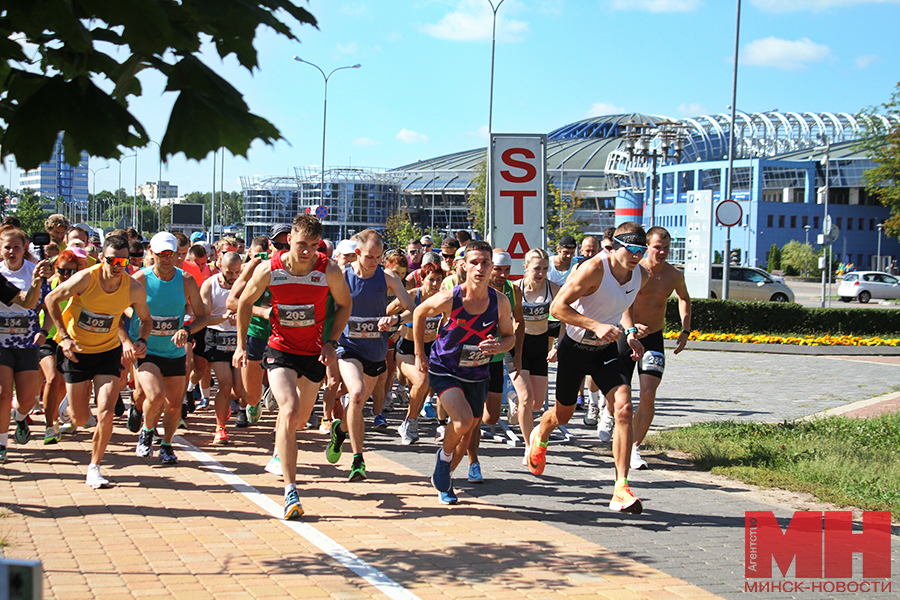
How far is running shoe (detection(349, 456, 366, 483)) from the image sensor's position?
7553mm

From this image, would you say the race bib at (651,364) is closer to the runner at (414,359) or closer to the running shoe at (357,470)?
the runner at (414,359)

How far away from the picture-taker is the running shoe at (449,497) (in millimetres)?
6762

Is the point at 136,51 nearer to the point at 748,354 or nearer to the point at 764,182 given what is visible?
the point at 748,354

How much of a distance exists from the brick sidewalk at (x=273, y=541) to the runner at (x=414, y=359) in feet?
4.74

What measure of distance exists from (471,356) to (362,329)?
1.68m

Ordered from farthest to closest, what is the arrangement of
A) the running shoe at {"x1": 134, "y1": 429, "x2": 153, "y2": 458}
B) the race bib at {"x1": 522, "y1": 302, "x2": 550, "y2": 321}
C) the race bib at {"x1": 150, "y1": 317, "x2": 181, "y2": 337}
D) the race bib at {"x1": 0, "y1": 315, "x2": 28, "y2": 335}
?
1. the race bib at {"x1": 522, "y1": 302, "x2": 550, "y2": 321}
2. the running shoe at {"x1": 134, "y1": 429, "x2": 153, "y2": 458}
3. the race bib at {"x1": 150, "y1": 317, "x2": 181, "y2": 337}
4. the race bib at {"x1": 0, "y1": 315, "x2": 28, "y2": 335}

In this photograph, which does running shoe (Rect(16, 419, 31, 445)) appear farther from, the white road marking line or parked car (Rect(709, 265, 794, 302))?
parked car (Rect(709, 265, 794, 302))

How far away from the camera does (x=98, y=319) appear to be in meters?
7.50

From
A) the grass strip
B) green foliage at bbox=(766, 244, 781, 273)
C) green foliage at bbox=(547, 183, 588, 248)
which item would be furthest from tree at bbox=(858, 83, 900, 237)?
green foliage at bbox=(766, 244, 781, 273)

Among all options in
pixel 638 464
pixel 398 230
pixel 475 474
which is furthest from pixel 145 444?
pixel 398 230

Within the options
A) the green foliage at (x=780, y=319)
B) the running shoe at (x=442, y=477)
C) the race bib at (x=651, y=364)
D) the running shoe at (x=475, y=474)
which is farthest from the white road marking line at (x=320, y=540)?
the green foliage at (x=780, y=319)

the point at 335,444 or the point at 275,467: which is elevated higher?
the point at 335,444

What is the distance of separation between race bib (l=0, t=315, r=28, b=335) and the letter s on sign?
5.97 m

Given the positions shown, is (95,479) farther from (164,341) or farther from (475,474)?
(475,474)
